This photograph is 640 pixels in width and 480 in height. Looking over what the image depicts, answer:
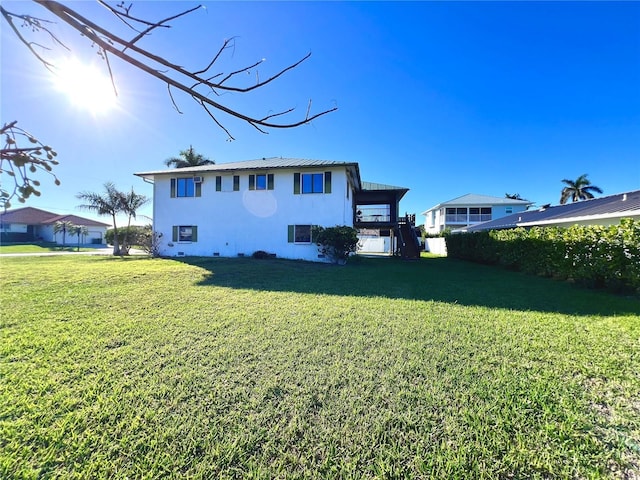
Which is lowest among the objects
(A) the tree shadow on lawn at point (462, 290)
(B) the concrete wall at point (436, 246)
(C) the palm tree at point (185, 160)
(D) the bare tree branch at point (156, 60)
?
(A) the tree shadow on lawn at point (462, 290)

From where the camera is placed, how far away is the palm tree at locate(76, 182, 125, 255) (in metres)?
17.6

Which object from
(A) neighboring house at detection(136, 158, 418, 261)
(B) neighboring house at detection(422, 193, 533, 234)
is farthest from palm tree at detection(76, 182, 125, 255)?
(B) neighboring house at detection(422, 193, 533, 234)

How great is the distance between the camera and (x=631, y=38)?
895 centimetres

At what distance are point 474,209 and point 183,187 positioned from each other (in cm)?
Answer: 3425

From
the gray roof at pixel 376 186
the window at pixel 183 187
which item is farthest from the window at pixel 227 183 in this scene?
the gray roof at pixel 376 186

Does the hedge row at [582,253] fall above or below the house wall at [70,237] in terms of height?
below

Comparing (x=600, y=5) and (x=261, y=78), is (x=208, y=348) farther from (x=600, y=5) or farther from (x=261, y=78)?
(x=600, y=5)

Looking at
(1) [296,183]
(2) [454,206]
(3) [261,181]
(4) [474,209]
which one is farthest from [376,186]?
(4) [474,209]

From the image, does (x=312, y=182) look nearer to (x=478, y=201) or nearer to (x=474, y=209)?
(x=474, y=209)

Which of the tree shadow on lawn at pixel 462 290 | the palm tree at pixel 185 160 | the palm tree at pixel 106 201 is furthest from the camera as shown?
the palm tree at pixel 185 160

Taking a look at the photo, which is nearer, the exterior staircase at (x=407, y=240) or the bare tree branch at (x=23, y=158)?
the bare tree branch at (x=23, y=158)

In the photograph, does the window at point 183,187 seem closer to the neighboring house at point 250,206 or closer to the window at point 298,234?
the neighboring house at point 250,206

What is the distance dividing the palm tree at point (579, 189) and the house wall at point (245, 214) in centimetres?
4120

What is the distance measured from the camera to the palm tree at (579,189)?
121ft
